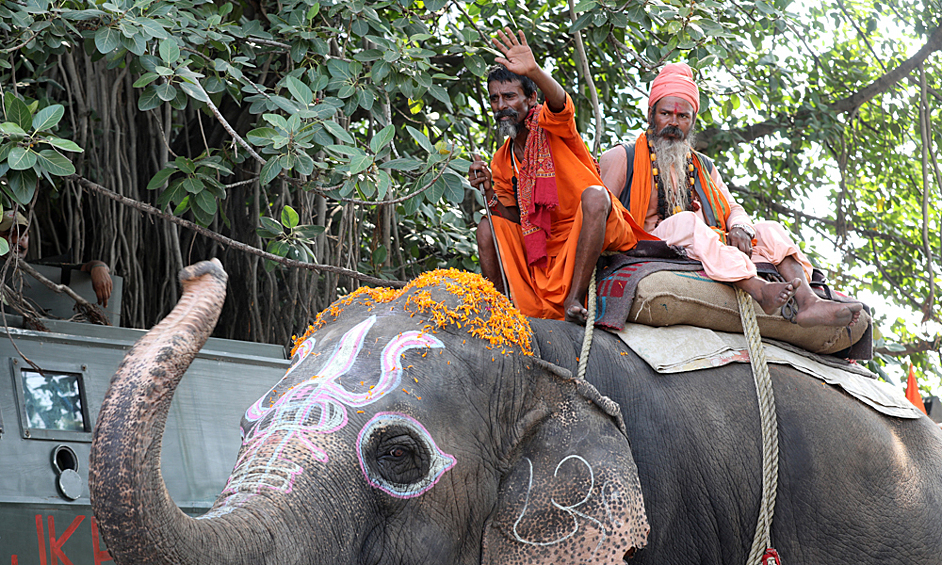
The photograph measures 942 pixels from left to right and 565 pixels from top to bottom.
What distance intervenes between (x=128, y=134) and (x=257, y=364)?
174cm

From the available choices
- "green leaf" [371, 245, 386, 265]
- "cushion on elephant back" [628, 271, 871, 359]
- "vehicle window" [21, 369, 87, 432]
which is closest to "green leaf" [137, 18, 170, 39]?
"vehicle window" [21, 369, 87, 432]

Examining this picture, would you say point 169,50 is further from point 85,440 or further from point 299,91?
point 85,440

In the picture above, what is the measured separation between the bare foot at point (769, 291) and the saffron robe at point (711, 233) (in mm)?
28

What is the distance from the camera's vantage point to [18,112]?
3377 mm

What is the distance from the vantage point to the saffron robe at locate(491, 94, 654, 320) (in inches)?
115

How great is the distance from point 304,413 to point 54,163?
1.88 metres

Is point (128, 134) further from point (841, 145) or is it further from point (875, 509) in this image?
point (841, 145)

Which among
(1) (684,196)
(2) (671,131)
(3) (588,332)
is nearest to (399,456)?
(3) (588,332)

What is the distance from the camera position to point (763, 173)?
728 cm

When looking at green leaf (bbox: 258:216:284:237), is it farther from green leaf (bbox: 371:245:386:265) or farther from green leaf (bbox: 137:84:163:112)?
green leaf (bbox: 371:245:386:265)

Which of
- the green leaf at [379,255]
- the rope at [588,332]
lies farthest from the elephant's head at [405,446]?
the green leaf at [379,255]

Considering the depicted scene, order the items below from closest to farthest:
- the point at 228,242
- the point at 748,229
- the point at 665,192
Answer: the point at 748,229 < the point at 665,192 < the point at 228,242

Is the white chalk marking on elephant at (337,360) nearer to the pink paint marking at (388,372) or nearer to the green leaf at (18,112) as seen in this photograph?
the pink paint marking at (388,372)

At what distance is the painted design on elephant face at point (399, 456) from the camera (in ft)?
6.67
